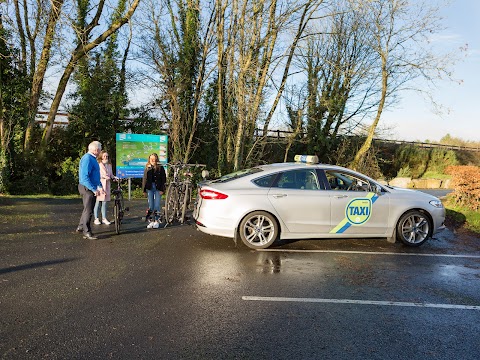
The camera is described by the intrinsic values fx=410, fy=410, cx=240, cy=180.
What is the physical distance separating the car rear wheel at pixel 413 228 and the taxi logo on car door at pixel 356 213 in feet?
2.41

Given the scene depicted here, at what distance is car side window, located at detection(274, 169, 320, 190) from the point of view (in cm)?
768

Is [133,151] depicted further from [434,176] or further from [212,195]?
[434,176]

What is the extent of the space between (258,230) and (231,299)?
2662mm

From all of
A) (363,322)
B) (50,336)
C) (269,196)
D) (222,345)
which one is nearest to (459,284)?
(363,322)

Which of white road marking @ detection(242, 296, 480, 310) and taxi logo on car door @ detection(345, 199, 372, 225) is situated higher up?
taxi logo on car door @ detection(345, 199, 372, 225)

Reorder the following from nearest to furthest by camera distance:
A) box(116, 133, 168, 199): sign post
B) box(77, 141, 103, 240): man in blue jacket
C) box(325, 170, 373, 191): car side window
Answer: box(77, 141, 103, 240): man in blue jacket, box(325, 170, 373, 191): car side window, box(116, 133, 168, 199): sign post

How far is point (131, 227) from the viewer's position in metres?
9.38

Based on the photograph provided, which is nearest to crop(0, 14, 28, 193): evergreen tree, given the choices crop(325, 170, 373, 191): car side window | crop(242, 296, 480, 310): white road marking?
crop(325, 170, 373, 191): car side window

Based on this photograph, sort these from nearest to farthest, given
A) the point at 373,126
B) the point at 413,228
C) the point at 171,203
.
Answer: the point at 413,228 → the point at 171,203 → the point at 373,126

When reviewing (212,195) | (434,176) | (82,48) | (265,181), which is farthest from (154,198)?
(434,176)

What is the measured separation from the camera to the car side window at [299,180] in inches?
302

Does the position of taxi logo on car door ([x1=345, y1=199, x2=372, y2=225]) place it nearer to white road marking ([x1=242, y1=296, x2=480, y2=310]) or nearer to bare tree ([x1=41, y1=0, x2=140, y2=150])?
white road marking ([x1=242, y1=296, x2=480, y2=310])

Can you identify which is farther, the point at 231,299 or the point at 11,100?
the point at 11,100

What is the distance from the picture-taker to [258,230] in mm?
7430
